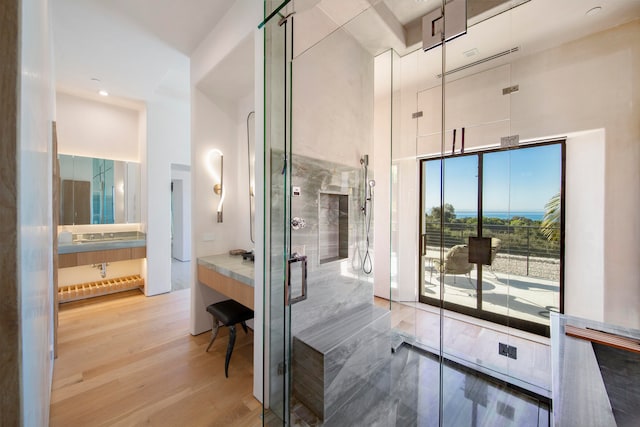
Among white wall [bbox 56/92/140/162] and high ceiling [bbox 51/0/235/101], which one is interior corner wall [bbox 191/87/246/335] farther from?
white wall [bbox 56/92/140/162]

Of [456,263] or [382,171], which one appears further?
[382,171]

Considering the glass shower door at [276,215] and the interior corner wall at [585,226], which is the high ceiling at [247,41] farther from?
the interior corner wall at [585,226]

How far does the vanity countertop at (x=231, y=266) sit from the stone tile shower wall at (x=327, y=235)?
0.55 meters

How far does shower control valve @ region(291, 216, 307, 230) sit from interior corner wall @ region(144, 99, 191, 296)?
11.3ft

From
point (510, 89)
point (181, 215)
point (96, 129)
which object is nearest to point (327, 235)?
point (510, 89)

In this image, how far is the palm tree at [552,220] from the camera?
2094 millimetres

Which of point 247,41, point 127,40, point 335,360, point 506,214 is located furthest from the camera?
point 127,40

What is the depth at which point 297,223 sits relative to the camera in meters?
1.88

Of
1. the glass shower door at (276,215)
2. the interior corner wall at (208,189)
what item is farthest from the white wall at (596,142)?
the interior corner wall at (208,189)

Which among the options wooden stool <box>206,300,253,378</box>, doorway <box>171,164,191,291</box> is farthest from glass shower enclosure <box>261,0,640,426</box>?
doorway <box>171,164,191,291</box>

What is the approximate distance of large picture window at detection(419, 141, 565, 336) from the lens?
2.09 m

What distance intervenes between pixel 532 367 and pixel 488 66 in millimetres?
2667

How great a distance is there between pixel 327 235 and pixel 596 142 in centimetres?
223

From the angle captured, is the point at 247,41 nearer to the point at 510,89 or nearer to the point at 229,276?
the point at 229,276
